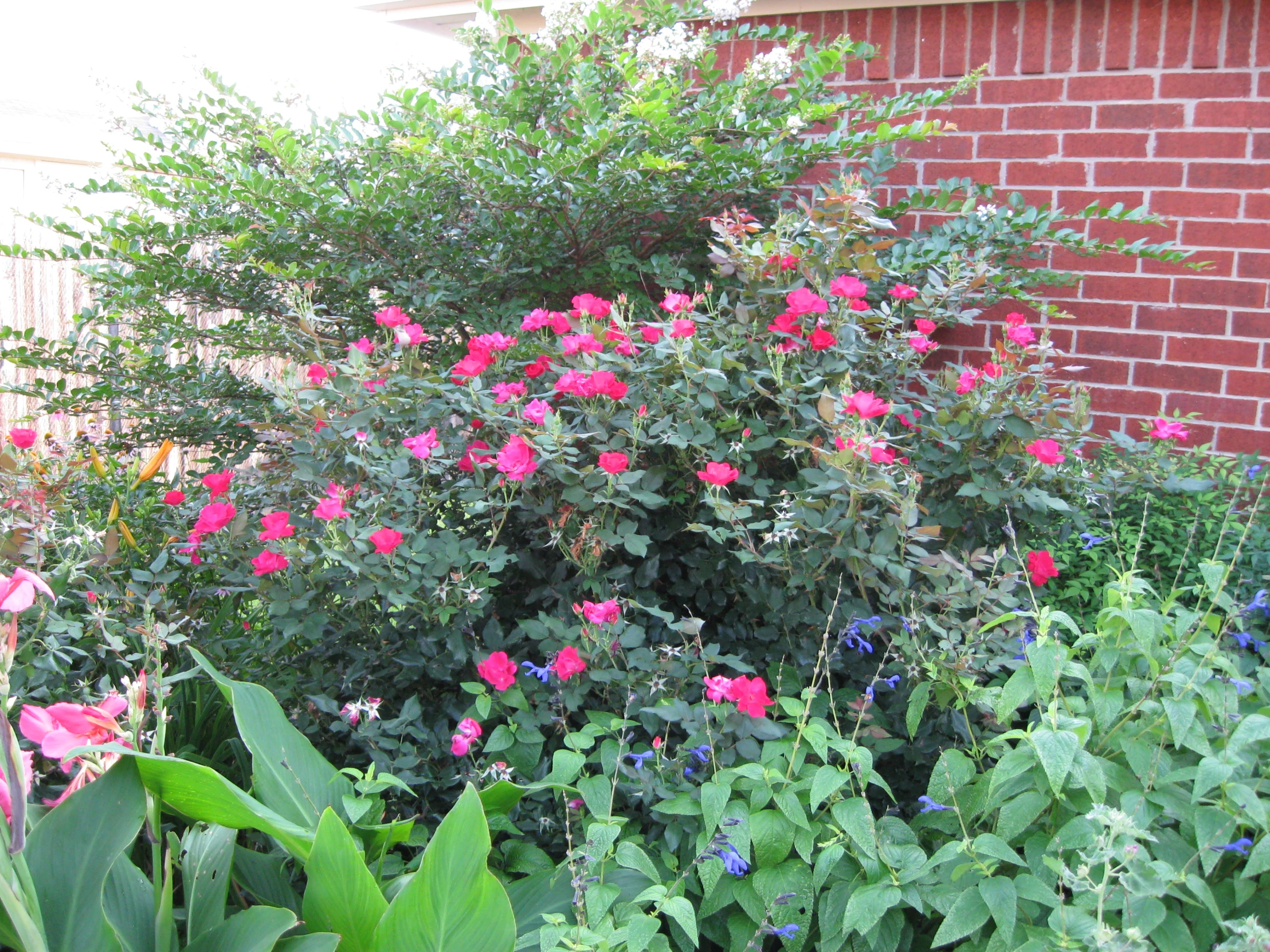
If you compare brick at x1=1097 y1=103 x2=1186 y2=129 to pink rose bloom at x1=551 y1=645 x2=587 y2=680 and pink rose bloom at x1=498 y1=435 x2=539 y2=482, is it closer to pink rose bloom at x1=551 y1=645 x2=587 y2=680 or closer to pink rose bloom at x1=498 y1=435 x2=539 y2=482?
pink rose bloom at x1=498 y1=435 x2=539 y2=482

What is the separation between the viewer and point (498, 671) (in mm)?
1964

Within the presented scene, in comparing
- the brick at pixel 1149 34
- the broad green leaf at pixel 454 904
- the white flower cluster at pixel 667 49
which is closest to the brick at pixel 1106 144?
the brick at pixel 1149 34

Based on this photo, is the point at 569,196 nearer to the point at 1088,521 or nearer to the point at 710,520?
the point at 710,520

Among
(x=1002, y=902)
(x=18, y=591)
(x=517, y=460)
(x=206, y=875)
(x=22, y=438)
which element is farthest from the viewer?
(x=22, y=438)

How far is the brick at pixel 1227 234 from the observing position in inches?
123

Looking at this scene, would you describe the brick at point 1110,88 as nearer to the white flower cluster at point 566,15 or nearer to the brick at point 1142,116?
the brick at point 1142,116

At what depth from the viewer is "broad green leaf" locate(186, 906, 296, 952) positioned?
4.72ft

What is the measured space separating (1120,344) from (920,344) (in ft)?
4.60

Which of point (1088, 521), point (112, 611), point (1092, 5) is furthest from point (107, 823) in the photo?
point (1092, 5)

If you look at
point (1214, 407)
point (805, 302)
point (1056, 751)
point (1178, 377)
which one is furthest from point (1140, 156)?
point (1056, 751)

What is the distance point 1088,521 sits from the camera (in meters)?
2.59

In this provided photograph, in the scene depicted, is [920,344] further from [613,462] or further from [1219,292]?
[1219,292]

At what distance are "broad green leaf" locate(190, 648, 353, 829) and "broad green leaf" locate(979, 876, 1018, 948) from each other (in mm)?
1175

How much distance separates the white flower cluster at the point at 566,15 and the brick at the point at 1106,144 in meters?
1.80
